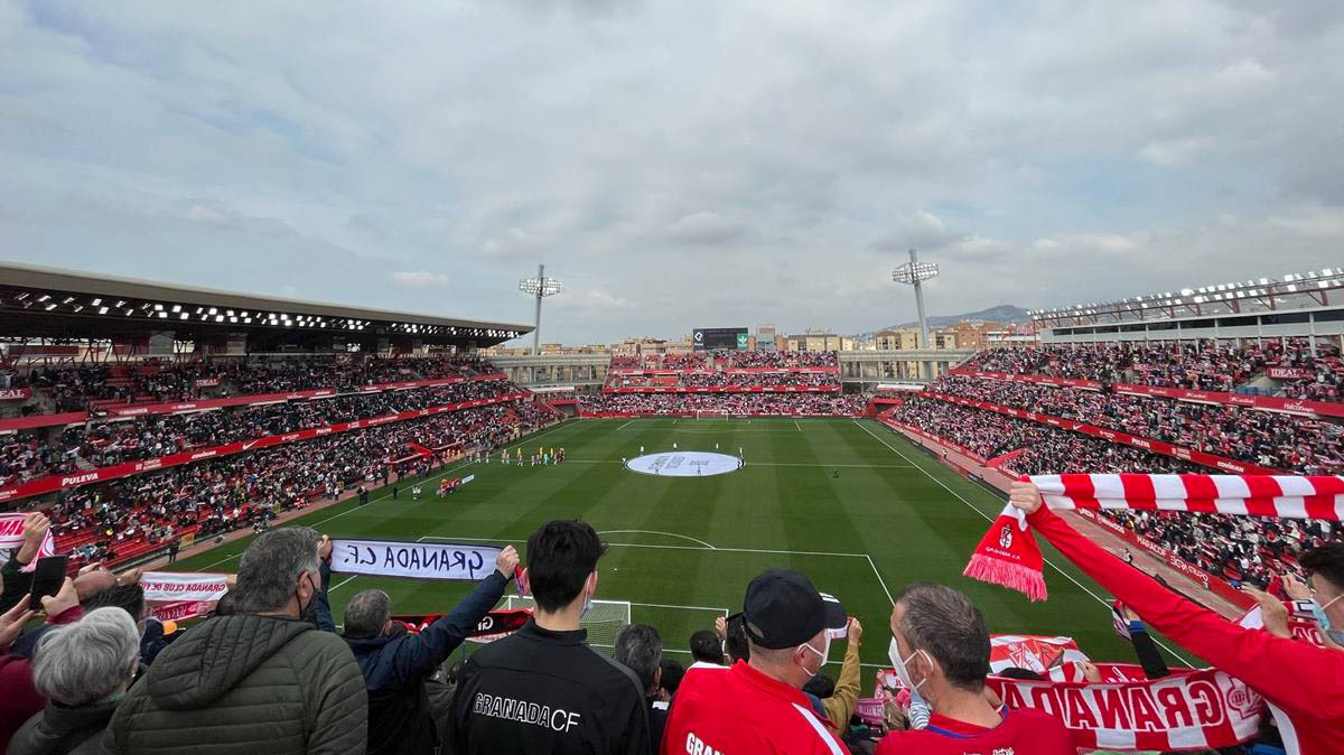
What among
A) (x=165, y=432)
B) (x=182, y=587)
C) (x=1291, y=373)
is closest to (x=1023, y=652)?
(x=182, y=587)

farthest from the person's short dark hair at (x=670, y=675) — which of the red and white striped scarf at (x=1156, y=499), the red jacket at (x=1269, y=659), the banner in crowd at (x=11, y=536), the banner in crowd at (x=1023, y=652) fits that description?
the banner in crowd at (x=1023, y=652)

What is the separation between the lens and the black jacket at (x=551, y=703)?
2237 millimetres

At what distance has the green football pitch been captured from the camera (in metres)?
15.8

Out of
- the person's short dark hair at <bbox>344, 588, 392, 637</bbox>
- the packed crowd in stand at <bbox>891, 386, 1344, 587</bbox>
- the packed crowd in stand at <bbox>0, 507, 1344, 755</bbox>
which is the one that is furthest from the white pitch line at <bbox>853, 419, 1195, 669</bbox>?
the person's short dark hair at <bbox>344, 588, 392, 637</bbox>

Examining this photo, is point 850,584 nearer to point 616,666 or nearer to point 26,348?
point 616,666

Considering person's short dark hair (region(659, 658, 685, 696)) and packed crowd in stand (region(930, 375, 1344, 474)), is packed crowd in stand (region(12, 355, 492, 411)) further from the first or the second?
packed crowd in stand (region(930, 375, 1344, 474))

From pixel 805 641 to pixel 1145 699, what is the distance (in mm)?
2943

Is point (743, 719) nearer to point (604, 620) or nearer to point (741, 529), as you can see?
point (604, 620)

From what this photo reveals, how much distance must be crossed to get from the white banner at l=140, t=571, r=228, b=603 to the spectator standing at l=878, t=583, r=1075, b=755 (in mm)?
11909

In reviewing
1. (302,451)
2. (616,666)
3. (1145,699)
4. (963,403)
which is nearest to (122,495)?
(302,451)

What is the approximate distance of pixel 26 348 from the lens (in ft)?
98.2

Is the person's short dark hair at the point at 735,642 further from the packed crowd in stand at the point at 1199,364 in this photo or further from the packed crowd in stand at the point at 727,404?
the packed crowd in stand at the point at 727,404

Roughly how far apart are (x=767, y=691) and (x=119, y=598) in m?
4.28

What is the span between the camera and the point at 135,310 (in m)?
26.2
